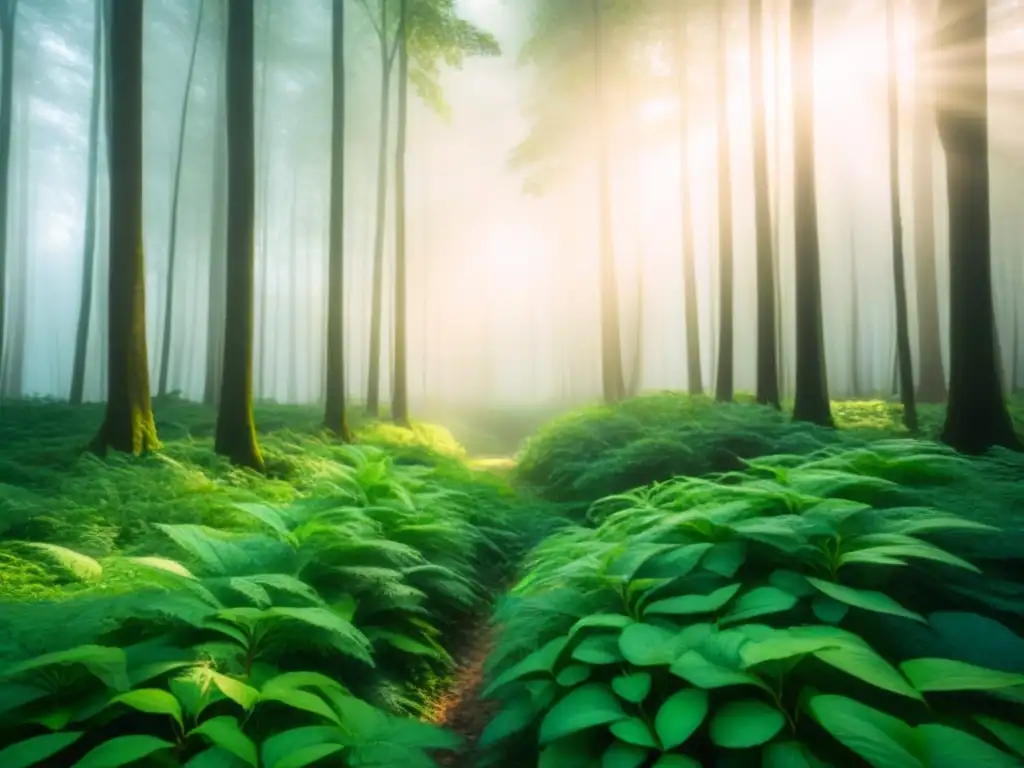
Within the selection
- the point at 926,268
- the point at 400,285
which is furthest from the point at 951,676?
the point at 926,268

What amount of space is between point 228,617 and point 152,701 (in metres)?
0.56

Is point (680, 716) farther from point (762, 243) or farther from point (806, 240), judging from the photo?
point (762, 243)

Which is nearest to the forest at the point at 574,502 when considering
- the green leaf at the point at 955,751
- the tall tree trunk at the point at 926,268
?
the green leaf at the point at 955,751

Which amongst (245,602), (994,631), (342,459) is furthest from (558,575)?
(342,459)

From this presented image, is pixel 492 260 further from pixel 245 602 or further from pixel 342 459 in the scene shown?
pixel 245 602

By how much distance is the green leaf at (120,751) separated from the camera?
6.31 ft

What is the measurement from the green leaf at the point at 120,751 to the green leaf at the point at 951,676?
102 inches

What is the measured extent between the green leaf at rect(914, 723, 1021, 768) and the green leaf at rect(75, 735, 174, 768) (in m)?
2.47

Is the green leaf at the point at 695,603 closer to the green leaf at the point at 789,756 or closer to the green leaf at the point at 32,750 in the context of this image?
the green leaf at the point at 789,756

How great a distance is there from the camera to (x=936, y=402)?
1548 cm

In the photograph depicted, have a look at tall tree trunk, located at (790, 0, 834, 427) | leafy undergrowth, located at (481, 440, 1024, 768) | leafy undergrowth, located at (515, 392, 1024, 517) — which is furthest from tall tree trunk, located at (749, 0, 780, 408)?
leafy undergrowth, located at (481, 440, 1024, 768)

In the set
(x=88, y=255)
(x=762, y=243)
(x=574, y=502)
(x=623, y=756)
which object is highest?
(x=88, y=255)

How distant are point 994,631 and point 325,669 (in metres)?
A: 2.99

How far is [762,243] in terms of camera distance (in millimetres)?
12672
